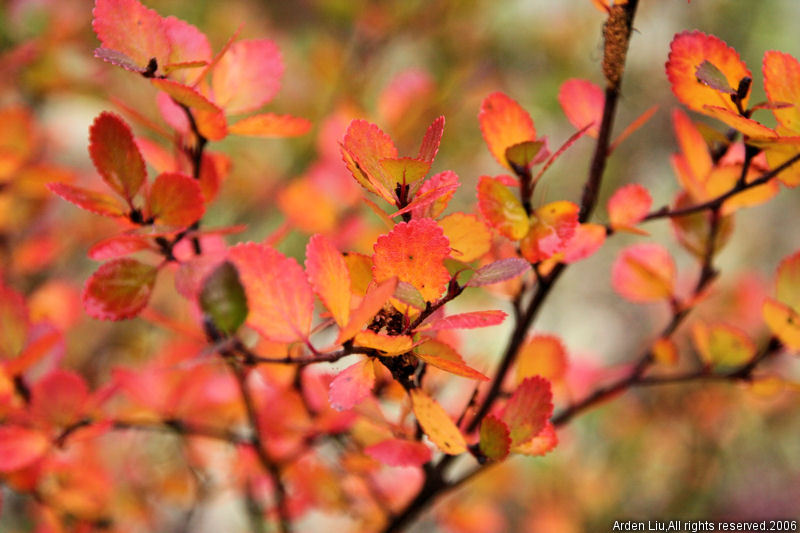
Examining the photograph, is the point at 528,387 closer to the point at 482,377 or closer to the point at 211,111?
the point at 482,377

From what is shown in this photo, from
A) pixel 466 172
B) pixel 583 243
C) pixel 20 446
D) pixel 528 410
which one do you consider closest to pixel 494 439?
pixel 528 410

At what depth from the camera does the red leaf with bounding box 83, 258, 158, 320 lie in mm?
350

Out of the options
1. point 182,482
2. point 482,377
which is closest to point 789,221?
point 182,482

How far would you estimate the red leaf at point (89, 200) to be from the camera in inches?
13.3

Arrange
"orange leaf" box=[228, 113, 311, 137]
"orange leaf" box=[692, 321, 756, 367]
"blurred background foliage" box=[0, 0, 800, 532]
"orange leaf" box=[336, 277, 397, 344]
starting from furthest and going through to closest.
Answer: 1. "blurred background foliage" box=[0, 0, 800, 532]
2. "orange leaf" box=[692, 321, 756, 367]
3. "orange leaf" box=[228, 113, 311, 137]
4. "orange leaf" box=[336, 277, 397, 344]

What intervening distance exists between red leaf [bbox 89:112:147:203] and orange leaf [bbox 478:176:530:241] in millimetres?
191

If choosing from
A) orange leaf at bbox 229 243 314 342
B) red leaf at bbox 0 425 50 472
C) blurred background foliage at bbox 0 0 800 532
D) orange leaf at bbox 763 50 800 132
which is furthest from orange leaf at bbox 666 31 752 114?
red leaf at bbox 0 425 50 472

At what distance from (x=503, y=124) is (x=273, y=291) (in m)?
0.16

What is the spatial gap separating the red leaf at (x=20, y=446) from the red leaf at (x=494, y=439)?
323 millimetres

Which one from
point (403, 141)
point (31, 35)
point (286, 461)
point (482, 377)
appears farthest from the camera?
point (403, 141)

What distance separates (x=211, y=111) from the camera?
0.34 meters

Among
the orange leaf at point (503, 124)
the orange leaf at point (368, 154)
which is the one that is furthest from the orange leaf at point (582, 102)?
the orange leaf at point (368, 154)

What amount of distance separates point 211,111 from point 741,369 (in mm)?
426

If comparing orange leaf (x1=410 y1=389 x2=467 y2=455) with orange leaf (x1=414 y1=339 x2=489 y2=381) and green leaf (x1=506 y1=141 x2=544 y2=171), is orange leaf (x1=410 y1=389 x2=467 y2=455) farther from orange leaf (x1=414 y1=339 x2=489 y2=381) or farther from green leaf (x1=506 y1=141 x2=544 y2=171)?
green leaf (x1=506 y1=141 x2=544 y2=171)
